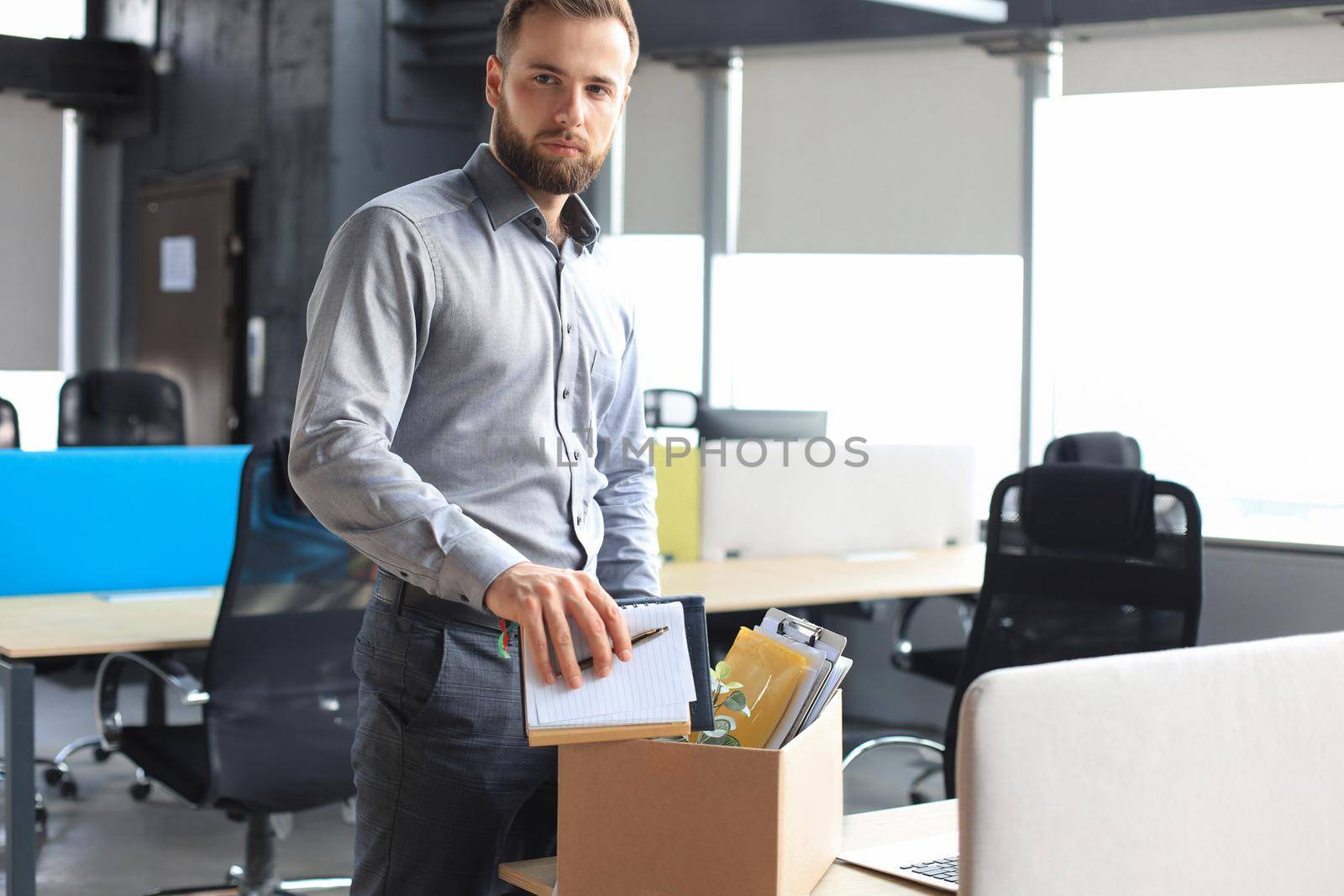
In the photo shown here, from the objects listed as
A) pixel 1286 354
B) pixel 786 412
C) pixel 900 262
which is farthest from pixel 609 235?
pixel 1286 354

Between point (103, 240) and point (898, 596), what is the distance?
6.39 metres

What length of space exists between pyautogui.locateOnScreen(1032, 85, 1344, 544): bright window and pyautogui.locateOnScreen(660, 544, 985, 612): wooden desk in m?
1.24

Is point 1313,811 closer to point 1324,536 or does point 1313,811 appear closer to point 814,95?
point 1324,536

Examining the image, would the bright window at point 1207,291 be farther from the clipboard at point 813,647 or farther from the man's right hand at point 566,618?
the man's right hand at point 566,618

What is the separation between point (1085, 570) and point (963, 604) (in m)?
1.17

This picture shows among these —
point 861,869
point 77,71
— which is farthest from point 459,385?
point 77,71

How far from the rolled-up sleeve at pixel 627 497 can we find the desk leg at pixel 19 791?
1.34 meters

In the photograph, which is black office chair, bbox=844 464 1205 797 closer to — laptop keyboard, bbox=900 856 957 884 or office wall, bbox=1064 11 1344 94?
laptop keyboard, bbox=900 856 957 884

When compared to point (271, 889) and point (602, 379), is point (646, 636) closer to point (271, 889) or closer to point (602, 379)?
point (602, 379)

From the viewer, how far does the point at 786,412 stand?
4902 mm

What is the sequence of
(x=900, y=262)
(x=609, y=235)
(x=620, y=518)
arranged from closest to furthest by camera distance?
1. (x=620, y=518)
2. (x=900, y=262)
3. (x=609, y=235)

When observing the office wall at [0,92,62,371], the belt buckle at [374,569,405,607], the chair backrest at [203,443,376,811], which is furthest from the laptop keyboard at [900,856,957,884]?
the office wall at [0,92,62,371]

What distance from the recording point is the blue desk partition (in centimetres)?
375

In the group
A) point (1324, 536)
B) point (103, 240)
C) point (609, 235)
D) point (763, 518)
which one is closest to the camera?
point (763, 518)
